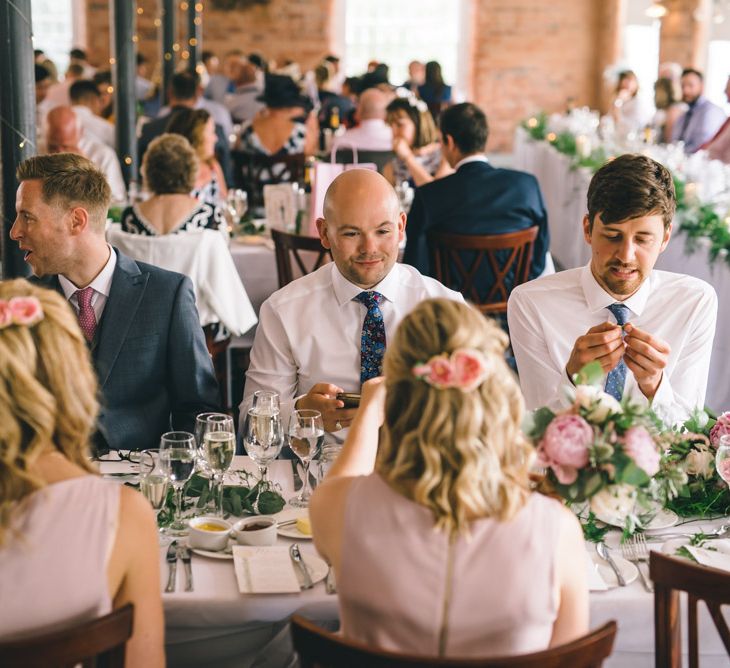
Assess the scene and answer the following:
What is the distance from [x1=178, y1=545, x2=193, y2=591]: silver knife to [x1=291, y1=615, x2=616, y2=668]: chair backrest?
45cm

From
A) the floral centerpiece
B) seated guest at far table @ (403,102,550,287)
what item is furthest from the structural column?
the floral centerpiece

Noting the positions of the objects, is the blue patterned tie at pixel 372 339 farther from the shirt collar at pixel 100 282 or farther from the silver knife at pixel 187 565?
the silver knife at pixel 187 565

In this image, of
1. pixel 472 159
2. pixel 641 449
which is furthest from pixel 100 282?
pixel 472 159

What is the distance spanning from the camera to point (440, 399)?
1493mm

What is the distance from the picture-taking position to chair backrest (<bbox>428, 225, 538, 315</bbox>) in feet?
14.6

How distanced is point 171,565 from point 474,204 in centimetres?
310

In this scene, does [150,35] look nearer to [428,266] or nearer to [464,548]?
[428,266]

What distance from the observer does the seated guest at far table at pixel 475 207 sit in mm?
4707

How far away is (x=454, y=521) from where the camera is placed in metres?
1.51

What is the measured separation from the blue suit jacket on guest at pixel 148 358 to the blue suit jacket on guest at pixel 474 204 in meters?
1.97

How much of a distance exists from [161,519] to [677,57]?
12.1m

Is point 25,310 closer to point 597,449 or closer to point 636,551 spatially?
point 597,449

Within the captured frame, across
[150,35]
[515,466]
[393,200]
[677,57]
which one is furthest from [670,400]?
[150,35]

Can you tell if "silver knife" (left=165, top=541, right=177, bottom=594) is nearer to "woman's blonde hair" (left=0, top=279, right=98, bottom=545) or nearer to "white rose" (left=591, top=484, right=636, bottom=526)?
"woman's blonde hair" (left=0, top=279, right=98, bottom=545)
